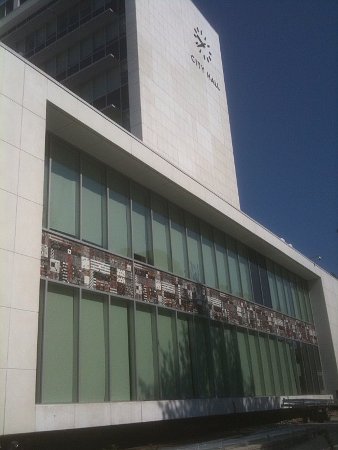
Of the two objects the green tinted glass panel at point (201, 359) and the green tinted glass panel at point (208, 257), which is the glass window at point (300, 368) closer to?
the green tinted glass panel at point (208, 257)

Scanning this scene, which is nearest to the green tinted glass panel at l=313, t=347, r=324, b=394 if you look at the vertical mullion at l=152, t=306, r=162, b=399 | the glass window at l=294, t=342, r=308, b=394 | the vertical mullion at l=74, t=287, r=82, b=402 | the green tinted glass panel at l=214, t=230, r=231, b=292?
the glass window at l=294, t=342, r=308, b=394

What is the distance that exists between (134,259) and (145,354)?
9.59 ft

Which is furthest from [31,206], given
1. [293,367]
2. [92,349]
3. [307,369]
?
[307,369]

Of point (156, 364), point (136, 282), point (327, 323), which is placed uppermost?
point (327, 323)

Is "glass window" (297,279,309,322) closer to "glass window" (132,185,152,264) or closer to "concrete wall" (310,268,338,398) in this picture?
"concrete wall" (310,268,338,398)

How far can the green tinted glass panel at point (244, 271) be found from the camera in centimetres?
2225

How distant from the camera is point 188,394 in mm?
15914

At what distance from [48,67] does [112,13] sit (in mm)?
6095

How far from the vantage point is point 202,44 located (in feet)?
107

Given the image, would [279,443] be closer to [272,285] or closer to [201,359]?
[201,359]

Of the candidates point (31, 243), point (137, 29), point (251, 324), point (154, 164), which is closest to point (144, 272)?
point (154, 164)

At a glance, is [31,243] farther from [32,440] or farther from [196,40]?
[196,40]

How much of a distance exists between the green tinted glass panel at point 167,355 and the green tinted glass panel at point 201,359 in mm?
1351

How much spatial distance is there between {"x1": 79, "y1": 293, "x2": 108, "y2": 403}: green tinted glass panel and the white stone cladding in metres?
11.5
